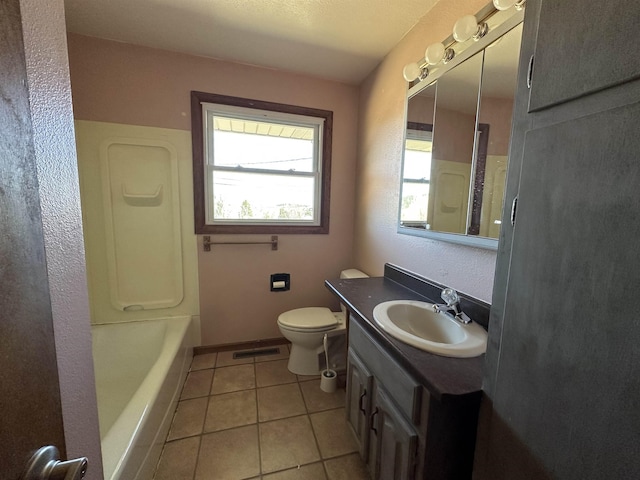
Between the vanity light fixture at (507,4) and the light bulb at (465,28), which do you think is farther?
the light bulb at (465,28)

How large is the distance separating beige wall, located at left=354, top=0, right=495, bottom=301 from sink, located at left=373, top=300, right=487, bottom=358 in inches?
7.4

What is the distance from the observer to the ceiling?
58.1 inches

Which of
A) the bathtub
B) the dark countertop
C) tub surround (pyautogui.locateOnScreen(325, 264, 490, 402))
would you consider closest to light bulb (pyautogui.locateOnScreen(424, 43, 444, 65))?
tub surround (pyautogui.locateOnScreen(325, 264, 490, 402))

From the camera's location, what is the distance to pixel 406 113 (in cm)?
166

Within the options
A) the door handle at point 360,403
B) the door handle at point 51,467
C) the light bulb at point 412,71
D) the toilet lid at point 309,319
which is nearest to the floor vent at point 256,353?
the toilet lid at point 309,319

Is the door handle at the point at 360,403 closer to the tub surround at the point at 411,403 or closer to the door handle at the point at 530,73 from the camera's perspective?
the tub surround at the point at 411,403

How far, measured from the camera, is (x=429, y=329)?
1.25 meters

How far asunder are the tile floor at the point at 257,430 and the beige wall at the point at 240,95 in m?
0.49

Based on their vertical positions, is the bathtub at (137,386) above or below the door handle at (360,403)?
below

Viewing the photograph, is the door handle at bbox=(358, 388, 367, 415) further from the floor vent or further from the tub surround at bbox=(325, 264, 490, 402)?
the floor vent

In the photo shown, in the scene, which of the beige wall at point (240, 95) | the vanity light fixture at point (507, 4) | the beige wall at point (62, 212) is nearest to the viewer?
the beige wall at point (62, 212)

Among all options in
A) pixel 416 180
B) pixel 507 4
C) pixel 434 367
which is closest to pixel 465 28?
pixel 507 4

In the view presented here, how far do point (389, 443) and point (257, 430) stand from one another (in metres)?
0.92

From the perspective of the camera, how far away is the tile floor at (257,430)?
1.31 m
